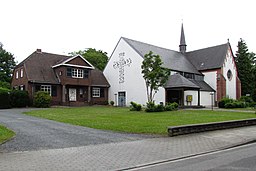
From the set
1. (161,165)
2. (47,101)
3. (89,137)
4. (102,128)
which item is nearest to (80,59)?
(47,101)

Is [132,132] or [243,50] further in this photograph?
[243,50]

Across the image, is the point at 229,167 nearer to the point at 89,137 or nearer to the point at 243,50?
the point at 89,137

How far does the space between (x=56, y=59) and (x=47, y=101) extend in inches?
384

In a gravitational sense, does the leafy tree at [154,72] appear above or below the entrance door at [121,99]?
above

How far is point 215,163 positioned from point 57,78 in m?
Result: 34.1

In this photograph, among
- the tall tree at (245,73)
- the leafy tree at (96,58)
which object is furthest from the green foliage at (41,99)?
the tall tree at (245,73)

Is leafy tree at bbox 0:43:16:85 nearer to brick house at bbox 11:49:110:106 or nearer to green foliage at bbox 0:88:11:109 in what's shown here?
brick house at bbox 11:49:110:106

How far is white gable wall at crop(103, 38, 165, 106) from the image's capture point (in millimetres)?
41938

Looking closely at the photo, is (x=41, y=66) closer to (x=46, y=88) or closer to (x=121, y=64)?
(x=46, y=88)

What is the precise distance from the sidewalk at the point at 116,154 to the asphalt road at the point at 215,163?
0.53 metres

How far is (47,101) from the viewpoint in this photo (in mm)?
34906

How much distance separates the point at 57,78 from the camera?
129 ft

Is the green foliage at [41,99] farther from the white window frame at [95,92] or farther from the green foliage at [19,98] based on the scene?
the white window frame at [95,92]

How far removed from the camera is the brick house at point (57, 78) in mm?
37094
